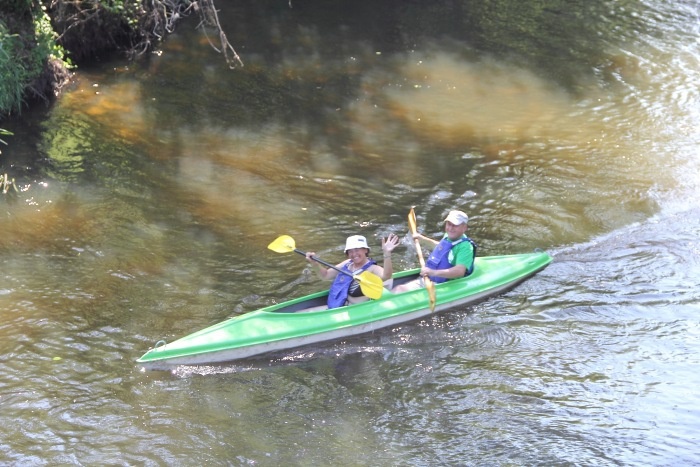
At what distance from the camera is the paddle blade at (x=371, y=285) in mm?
7023

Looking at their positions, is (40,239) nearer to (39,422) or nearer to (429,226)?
(39,422)

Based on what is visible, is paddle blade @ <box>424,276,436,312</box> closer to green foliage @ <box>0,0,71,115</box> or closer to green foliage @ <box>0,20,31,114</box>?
green foliage @ <box>0,20,31,114</box>

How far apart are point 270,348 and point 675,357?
347 cm

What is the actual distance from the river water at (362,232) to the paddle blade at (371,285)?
441 millimetres

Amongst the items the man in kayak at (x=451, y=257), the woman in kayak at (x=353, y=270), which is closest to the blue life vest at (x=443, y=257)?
the man in kayak at (x=451, y=257)

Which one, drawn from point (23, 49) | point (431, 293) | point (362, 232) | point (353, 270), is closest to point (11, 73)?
point (23, 49)

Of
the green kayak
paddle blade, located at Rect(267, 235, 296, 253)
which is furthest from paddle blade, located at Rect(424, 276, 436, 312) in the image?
paddle blade, located at Rect(267, 235, 296, 253)

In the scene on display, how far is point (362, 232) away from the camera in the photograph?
872 centimetres

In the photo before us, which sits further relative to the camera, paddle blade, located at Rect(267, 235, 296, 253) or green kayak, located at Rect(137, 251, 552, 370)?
paddle blade, located at Rect(267, 235, 296, 253)

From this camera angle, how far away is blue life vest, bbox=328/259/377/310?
23.7 feet

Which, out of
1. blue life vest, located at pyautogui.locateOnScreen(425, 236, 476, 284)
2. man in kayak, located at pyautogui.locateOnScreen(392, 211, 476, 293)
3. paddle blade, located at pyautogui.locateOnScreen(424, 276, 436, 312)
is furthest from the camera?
blue life vest, located at pyautogui.locateOnScreen(425, 236, 476, 284)

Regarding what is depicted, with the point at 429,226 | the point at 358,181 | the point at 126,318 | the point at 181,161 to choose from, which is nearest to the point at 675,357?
the point at 429,226

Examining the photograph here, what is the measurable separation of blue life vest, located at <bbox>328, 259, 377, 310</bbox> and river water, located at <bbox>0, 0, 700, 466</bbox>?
0.40 metres

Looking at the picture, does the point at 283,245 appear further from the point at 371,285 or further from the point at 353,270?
the point at 371,285
